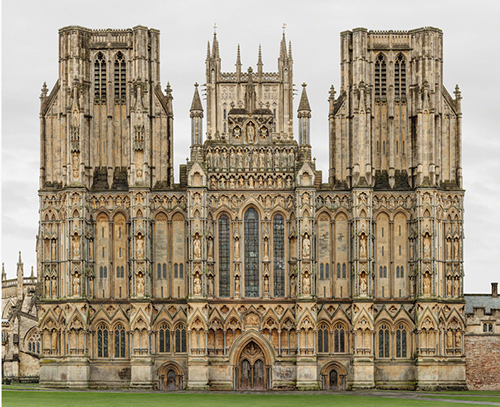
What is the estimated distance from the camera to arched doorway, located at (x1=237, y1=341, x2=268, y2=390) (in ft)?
223

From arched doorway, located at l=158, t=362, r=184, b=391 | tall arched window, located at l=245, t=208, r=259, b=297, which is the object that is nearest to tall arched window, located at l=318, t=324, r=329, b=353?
tall arched window, located at l=245, t=208, r=259, b=297

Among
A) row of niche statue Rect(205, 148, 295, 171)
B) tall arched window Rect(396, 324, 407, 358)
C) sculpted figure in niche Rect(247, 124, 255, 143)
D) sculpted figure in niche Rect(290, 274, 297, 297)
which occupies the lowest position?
tall arched window Rect(396, 324, 407, 358)

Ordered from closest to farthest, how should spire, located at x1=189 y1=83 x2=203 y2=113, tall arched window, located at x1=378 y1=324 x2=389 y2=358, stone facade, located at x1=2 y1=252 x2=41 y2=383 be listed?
tall arched window, located at x1=378 y1=324 x2=389 y2=358 → spire, located at x1=189 y1=83 x2=203 y2=113 → stone facade, located at x1=2 y1=252 x2=41 y2=383

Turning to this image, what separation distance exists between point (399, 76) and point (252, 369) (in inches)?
1141

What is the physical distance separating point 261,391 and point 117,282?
50.5 ft

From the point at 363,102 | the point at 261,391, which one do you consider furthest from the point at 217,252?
the point at 363,102

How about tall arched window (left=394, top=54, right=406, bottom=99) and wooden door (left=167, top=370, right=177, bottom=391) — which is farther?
tall arched window (left=394, top=54, right=406, bottom=99)

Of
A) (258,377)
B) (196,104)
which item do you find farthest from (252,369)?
(196,104)

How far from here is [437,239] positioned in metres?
68.4

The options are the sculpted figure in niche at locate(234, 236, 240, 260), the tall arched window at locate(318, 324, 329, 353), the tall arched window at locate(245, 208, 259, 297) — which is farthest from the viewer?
the tall arched window at locate(245, 208, 259, 297)

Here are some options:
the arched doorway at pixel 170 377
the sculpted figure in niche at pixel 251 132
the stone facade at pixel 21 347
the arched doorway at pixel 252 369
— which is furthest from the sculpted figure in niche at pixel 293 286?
the stone facade at pixel 21 347

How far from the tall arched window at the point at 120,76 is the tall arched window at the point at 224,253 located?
A: 48.4 ft

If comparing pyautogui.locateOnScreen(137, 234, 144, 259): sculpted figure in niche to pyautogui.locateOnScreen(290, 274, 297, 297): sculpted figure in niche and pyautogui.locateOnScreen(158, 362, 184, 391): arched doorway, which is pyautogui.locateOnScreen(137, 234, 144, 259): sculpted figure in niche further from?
pyautogui.locateOnScreen(290, 274, 297, 297): sculpted figure in niche

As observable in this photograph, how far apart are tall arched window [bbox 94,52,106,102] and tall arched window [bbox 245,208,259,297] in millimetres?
16969
